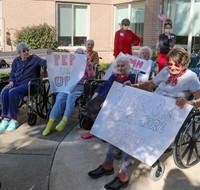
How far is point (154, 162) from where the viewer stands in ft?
9.81

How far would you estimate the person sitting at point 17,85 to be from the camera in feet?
15.5

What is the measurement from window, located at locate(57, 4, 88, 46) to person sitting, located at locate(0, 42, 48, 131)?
7.86m

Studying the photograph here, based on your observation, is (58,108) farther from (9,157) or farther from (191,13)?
(191,13)

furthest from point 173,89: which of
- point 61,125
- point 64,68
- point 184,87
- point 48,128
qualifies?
point 64,68

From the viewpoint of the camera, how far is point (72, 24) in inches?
506

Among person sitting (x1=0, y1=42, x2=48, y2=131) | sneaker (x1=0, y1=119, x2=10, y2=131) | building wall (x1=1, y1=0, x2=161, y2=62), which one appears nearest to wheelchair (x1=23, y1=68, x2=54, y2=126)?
person sitting (x1=0, y1=42, x2=48, y2=131)

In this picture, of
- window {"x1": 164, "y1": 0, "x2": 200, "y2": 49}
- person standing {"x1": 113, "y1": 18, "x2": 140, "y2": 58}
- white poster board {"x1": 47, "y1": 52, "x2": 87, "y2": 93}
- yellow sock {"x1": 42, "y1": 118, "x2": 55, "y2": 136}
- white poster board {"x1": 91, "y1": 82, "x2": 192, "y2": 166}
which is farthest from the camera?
window {"x1": 164, "y1": 0, "x2": 200, "y2": 49}

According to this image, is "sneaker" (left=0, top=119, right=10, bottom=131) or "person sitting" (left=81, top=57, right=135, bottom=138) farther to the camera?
"sneaker" (left=0, top=119, right=10, bottom=131)

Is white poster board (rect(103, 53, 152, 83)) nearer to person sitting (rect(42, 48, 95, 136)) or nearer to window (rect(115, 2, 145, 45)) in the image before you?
person sitting (rect(42, 48, 95, 136))

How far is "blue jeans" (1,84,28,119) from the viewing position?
473 cm


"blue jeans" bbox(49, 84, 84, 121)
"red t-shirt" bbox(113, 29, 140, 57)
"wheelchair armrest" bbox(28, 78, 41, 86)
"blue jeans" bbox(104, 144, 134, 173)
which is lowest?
"blue jeans" bbox(104, 144, 134, 173)

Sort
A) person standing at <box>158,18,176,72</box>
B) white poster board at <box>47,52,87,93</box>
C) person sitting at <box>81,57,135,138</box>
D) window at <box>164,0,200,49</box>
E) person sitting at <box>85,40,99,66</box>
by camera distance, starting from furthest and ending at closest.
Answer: window at <box>164,0,200,49</box>
person standing at <box>158,18,176,72</box>
person sitting at <box>85,40,99,66</box>
white poster board at <box>47,52,87,93</box>
person sitting at <box>81,57,135,138</box>

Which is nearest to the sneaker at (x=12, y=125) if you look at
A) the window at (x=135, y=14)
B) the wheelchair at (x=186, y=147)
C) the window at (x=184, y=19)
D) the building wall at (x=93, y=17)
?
the wheelchair at (x=186, y=147)

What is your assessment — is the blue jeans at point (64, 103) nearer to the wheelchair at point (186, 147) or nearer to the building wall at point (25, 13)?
the wheelchair at point (186, 147)
